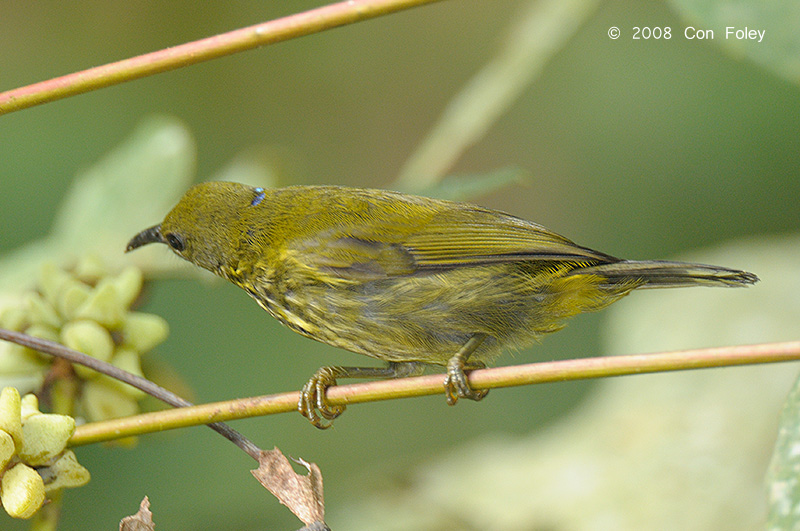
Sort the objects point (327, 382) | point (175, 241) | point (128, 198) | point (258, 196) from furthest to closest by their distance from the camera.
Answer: point (128, 198)
point (258, 196)
point (175, 241)
point (327, 382)

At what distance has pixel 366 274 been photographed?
6.41 ft

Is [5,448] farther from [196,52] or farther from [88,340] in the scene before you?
[196,52]

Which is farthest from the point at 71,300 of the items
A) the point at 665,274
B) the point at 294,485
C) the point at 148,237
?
the point at 665,274

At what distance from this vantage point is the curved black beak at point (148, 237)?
6.90 ft

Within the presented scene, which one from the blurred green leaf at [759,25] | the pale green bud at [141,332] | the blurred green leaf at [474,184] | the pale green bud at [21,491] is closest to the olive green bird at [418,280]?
the blurred green leaf at [474,184]

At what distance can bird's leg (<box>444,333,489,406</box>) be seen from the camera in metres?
1.49

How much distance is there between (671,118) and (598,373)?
3.14 meters

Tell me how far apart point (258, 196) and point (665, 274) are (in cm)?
107

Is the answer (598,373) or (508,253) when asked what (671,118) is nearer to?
(508,253)

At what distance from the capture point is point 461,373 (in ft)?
5.49

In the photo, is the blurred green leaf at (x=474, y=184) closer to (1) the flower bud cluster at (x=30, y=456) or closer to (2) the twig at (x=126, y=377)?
(2) the twig at (x=126, y=377)

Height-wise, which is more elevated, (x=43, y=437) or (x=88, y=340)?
(x=88, y=340)

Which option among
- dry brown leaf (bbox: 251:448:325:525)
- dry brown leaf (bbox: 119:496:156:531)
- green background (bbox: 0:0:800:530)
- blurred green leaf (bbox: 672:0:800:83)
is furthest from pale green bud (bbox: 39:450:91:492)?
blurred green leaf (bbox: 672:0:800:83)

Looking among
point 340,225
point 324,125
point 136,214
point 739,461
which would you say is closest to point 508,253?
point 340,225
